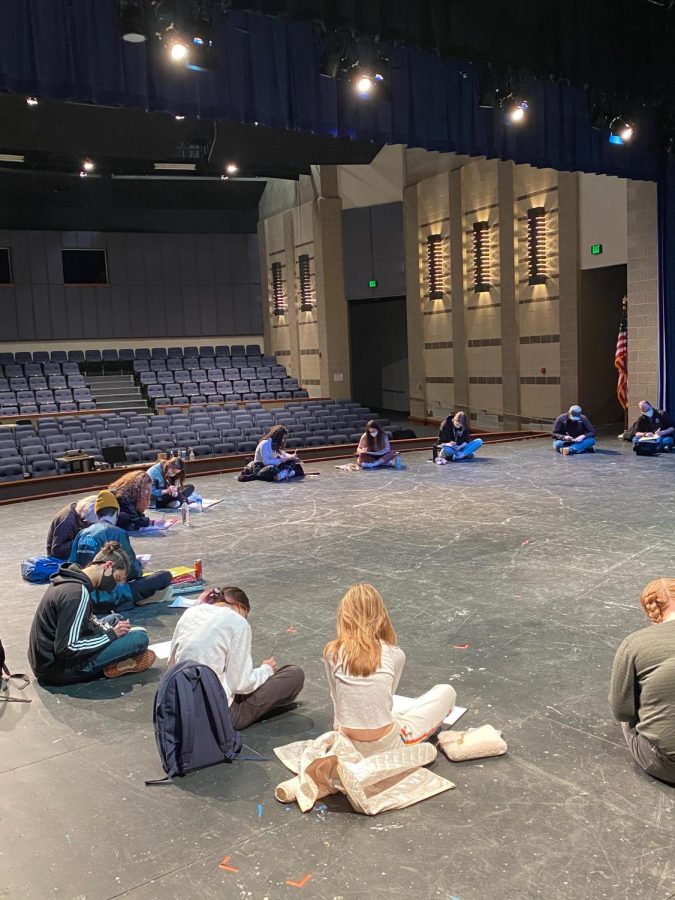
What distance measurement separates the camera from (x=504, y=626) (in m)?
5.47

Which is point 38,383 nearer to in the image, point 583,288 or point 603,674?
point 583,288

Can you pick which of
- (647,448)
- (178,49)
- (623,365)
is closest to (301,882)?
(178,49)

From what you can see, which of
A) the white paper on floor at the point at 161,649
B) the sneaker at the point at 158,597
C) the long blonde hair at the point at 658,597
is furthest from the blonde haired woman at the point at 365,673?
the sneaker at the point at 158,597

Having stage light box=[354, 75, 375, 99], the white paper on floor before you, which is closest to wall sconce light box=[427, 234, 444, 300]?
stage light box=[354, 75, 375, 99]

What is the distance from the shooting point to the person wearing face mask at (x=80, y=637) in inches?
177

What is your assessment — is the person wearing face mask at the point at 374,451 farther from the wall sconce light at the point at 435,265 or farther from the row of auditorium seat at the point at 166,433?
the wall sconce light at the point at 435,265

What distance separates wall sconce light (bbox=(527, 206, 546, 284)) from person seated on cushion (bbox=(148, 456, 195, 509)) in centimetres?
1099

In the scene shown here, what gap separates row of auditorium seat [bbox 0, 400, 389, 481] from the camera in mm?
14203

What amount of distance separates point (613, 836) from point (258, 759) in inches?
64.1

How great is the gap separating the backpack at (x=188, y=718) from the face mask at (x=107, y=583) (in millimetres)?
1605

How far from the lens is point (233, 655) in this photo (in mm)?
3879

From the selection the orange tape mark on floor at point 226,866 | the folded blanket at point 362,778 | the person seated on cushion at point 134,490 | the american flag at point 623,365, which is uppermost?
the american flag at point 623,365

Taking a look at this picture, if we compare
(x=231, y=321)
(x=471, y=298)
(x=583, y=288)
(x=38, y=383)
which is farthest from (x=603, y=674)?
(x=231, y=321)

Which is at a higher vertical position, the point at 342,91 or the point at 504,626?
the point at 342,91
